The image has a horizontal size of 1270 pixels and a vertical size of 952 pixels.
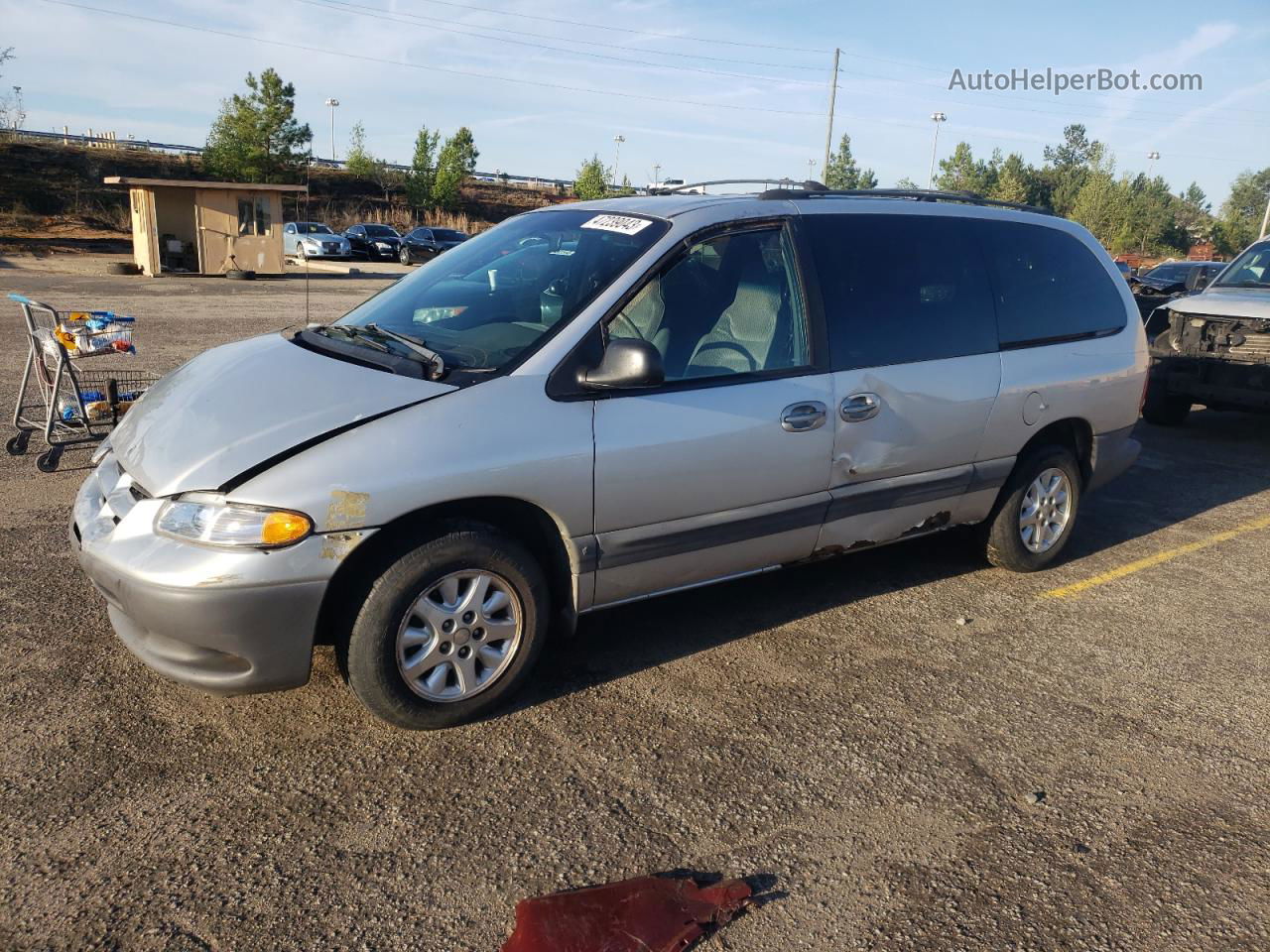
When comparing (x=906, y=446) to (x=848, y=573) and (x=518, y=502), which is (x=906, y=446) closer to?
(x=848, y=573)

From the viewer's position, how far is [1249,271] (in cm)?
953

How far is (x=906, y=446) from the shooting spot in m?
4.45

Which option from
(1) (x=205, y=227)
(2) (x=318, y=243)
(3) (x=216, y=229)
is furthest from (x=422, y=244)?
(1) (x=205, y=227)

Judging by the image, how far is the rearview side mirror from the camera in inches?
135

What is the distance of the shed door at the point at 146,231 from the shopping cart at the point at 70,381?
837 inches

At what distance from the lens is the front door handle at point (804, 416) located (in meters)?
3.97

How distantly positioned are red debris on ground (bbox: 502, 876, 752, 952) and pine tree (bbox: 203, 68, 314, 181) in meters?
51.7

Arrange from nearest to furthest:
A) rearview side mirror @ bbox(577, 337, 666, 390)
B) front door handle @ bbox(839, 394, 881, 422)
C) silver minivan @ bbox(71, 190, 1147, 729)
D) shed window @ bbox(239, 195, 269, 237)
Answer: silver minivan @ bbox(71, 190, 1147, 729)
rearview side mirror @ bbox(577, 337, 666, 390)
front door handle @ bbox(839, 394, 881, 422)
shed window @ bbox(239, 195, 269, 237)

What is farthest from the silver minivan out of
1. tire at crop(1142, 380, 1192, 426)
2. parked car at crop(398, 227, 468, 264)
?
parked car at crop(398, 227, 468, 264)

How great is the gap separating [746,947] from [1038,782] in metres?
1.40

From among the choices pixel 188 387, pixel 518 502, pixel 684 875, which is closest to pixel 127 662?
pixel 188 387

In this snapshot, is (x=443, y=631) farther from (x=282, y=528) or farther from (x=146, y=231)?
(x=146, y=231)

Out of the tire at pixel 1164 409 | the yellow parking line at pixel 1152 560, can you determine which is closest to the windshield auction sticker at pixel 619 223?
the yellow parking line at pixel 1152 560

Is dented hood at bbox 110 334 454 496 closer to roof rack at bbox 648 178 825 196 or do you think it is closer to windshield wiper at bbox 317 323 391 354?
windshield wiper at bbox 317 323 391 354
